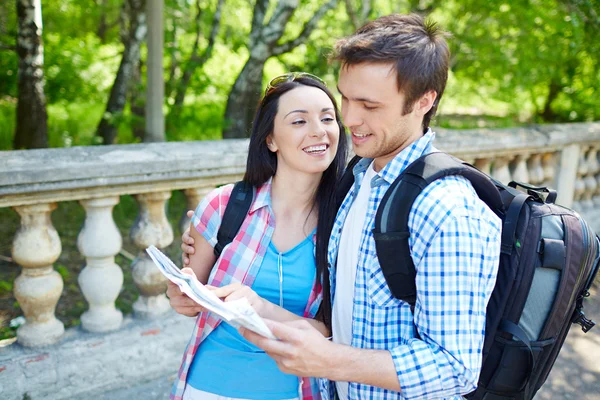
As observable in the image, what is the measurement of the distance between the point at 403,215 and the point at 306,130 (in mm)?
744

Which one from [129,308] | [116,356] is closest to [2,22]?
[129,308]

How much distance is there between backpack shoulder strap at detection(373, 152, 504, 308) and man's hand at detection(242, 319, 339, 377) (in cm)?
26

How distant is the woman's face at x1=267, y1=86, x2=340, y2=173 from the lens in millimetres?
2211

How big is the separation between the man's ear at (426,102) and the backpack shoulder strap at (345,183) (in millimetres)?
424

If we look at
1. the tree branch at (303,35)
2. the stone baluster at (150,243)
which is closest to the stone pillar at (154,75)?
the tree branch at (303,35)

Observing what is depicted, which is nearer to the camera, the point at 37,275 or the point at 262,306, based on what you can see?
the point at 262,306

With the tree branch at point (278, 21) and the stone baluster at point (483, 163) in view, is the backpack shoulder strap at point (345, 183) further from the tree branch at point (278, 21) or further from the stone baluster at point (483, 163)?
the tree branch at point (278, 21)

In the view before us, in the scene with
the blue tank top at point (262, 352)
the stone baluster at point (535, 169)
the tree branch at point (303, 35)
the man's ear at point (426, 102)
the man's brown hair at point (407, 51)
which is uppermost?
the tree branch at point (303, 35)

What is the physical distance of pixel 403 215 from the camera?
1.59m

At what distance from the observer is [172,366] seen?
3.04m

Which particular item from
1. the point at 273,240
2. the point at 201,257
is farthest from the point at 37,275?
the point at 273,240

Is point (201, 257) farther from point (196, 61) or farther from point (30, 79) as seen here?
point (196, 61)

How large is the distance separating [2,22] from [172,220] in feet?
17.0

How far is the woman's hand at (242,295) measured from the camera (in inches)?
72.4
